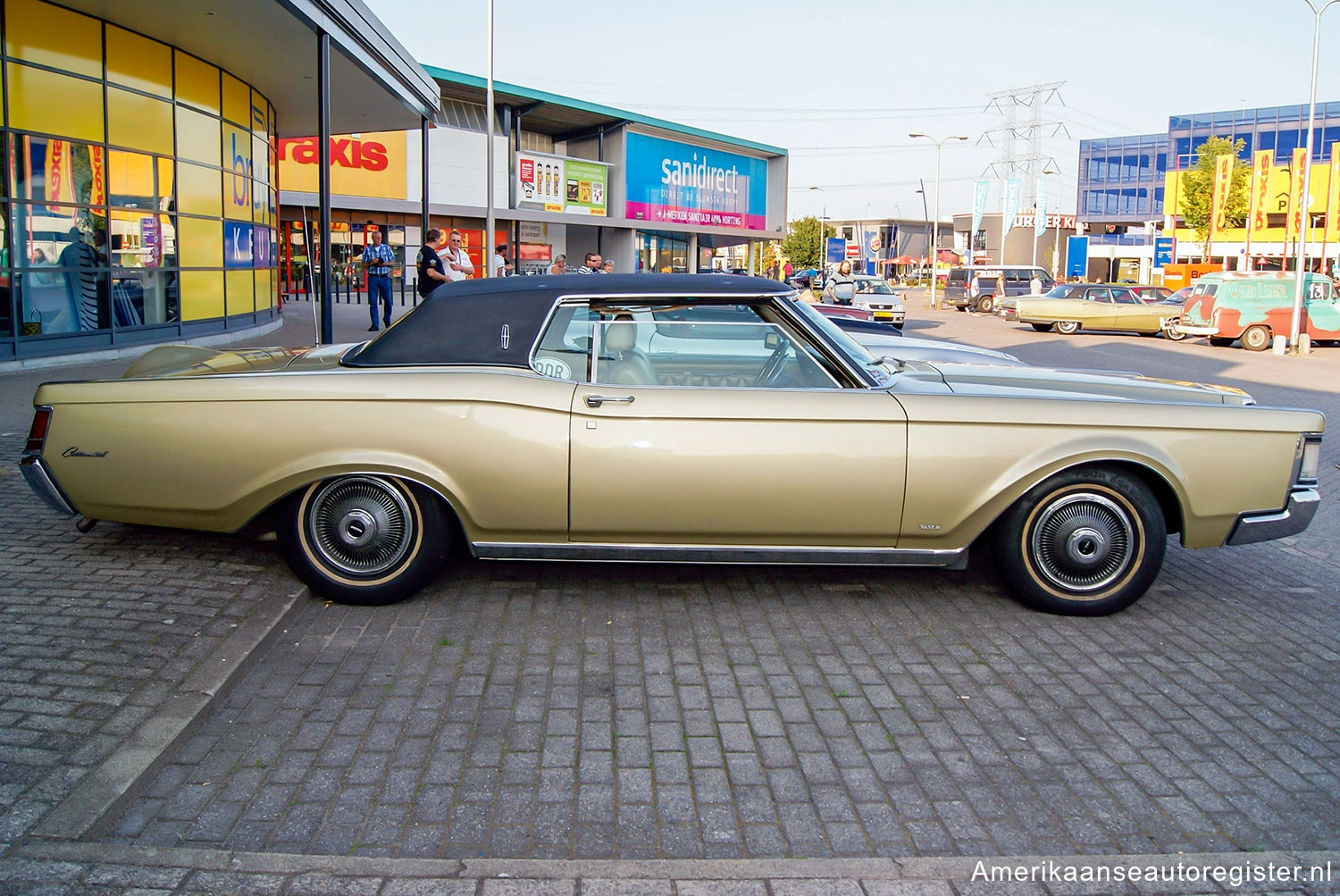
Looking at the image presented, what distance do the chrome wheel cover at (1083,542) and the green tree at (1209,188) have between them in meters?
53.1

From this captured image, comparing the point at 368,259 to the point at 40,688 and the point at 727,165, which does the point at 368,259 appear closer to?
the point at 40,688

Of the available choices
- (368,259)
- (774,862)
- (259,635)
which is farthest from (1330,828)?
(368,259)

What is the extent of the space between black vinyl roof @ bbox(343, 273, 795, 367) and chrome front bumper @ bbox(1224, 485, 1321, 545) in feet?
7.19

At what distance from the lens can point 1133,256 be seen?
3024 inches

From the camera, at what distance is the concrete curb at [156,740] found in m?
2.76

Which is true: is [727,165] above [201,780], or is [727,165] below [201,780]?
above

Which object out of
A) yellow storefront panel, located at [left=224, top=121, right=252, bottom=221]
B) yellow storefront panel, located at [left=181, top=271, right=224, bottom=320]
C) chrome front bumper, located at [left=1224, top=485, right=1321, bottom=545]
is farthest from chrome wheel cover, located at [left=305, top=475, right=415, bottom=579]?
yellow storefront panel, located at [left=224, top=121, right=252, bottom=221]

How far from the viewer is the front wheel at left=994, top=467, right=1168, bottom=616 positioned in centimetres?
451

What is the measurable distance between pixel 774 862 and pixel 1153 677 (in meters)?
2.02

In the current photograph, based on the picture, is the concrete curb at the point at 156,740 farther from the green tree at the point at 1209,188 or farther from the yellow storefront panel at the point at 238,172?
the green tree at the point at 1209,188

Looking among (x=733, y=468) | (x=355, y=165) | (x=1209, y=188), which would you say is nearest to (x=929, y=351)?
(x=733, y=468)

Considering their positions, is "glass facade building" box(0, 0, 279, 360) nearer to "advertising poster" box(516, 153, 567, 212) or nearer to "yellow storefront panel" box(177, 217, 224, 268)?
"yellow storefront panel" box(177, 217, 224, 268)

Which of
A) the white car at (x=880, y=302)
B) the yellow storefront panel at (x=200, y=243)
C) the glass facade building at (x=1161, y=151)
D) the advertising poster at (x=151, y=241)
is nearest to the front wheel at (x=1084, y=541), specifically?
the advertising poster at (x=151, y=241)

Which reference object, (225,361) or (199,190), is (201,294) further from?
(225,361)
